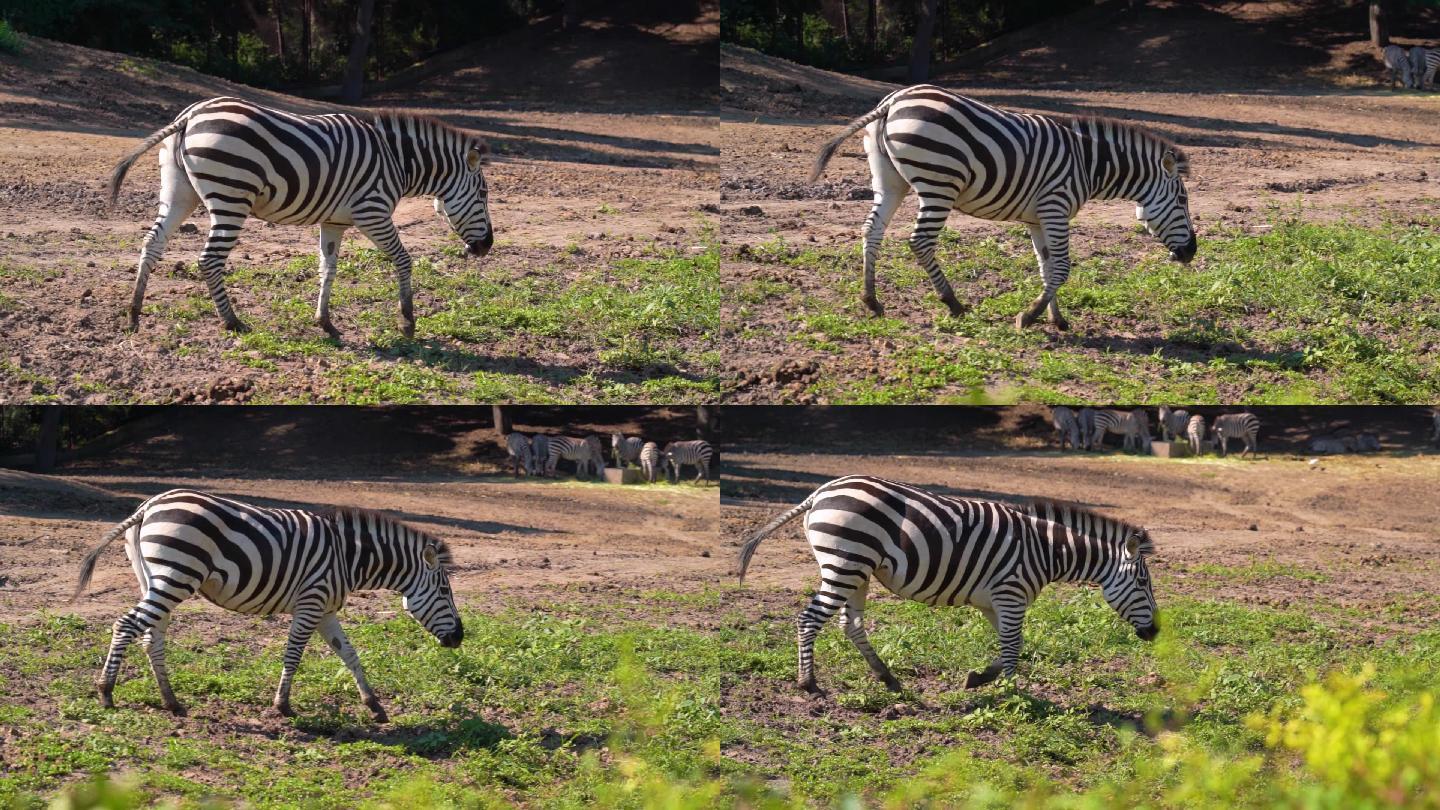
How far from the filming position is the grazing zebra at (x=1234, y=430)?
15788 millimetres

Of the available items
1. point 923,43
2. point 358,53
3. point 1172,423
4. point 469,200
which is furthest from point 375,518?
point 358,53

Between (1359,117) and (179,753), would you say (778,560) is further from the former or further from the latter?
(1359,117)

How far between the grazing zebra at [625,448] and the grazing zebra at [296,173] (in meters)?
4.30

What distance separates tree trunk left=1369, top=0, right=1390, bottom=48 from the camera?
20.8 m

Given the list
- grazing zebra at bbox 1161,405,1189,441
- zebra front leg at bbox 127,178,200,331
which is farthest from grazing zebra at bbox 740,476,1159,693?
grazing zebra at bbox 1161,405,1189,441

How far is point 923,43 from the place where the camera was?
1794cm

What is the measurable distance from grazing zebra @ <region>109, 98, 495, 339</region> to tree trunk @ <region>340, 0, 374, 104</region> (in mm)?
13021

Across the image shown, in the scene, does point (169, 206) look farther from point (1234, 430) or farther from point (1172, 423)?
point (1234, 430)

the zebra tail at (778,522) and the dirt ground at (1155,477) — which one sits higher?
the zebra tail at (778,522)

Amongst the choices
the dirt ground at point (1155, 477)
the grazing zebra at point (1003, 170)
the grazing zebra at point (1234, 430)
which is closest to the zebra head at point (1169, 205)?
the grazing zebra at point (1003, 170)

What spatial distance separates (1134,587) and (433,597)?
486 cm

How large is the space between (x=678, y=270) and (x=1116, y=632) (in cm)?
530

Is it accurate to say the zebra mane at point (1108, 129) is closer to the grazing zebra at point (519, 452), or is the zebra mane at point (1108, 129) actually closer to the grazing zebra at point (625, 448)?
the grazing zebra at point (625, 448)

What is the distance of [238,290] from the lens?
39.2ft
